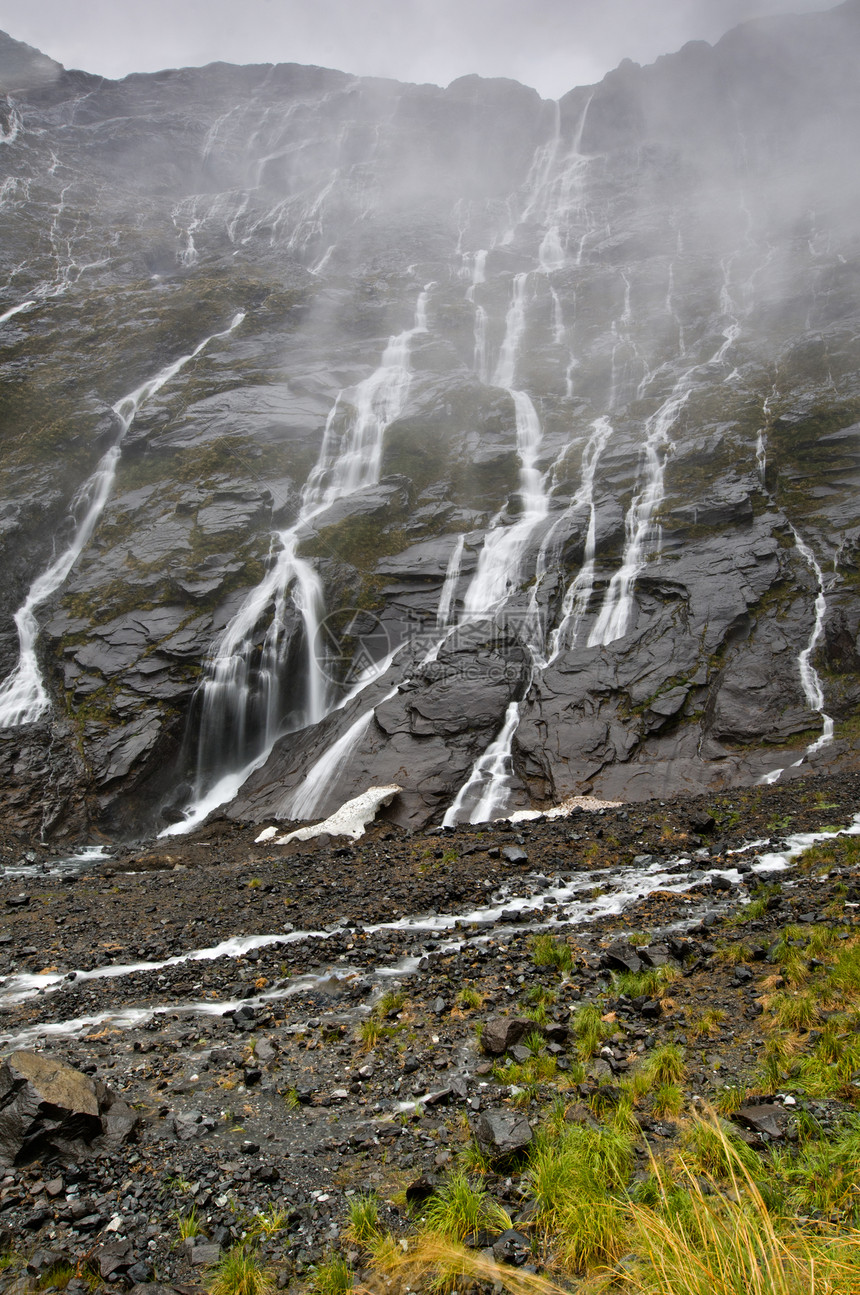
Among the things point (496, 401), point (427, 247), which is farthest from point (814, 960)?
point (427, 247)

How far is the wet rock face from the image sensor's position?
20438 millimetres

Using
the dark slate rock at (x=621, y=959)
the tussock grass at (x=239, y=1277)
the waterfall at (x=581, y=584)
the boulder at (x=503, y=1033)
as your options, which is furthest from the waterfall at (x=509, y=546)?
the tussock grass at (x=239, y=1277)

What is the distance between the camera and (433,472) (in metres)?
32.9

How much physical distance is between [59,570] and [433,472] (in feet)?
60.6

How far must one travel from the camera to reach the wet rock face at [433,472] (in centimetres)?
2044

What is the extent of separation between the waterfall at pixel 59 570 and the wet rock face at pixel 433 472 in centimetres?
35

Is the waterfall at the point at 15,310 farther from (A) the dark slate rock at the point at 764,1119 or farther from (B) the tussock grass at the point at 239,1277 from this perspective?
(A) the dark slate rock at the point at 764,1119

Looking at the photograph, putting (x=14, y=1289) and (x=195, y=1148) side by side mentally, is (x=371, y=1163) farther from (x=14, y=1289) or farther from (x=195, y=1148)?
(x=14, y=1289)

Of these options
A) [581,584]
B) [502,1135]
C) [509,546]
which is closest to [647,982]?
[502,1135]

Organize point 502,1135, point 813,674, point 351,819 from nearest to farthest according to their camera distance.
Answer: point 502,1135
point 351,819
point 813,674

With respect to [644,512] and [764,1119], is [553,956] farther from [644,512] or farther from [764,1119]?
[644,512]

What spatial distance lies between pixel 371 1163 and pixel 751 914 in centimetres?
642

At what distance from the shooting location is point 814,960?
22.7ft

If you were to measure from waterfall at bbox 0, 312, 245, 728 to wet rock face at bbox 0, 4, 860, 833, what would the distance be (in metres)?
0.35
